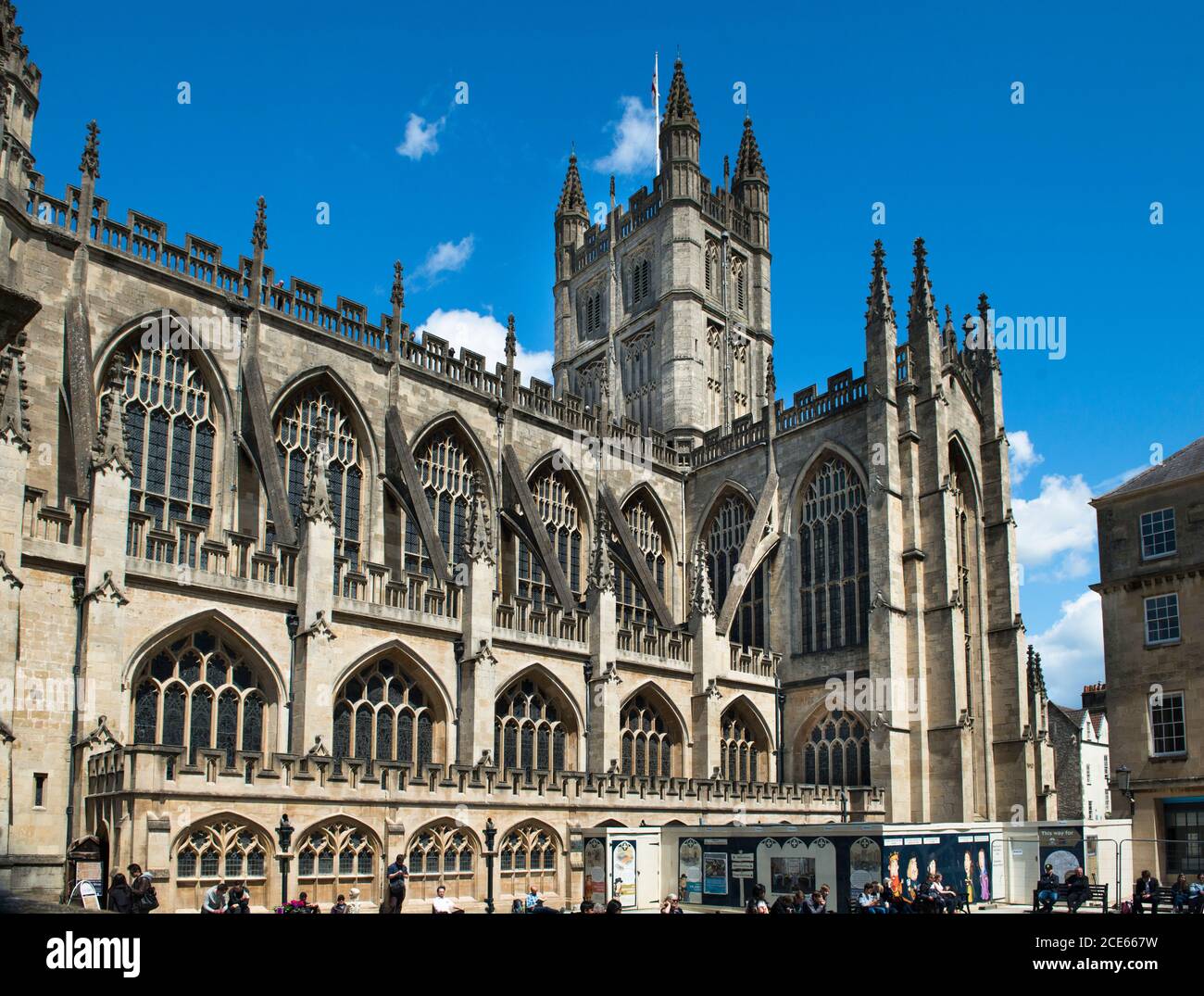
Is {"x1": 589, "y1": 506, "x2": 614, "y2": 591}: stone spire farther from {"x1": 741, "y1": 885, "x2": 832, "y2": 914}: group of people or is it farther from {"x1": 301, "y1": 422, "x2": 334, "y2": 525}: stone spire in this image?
{"x1": 741, "y1": 885, "x2": 832, "y2": 914}: group of people

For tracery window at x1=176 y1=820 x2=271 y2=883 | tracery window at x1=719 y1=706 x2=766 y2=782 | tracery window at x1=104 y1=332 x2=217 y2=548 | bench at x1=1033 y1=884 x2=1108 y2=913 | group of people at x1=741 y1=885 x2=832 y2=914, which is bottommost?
bench at x1=1033 y1=884 x2=1108 y2=913

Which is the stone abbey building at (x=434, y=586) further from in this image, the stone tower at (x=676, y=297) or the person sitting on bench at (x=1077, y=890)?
the person sitting on bench at (x=1077, y=890)

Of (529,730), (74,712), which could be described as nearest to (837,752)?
(529,730)

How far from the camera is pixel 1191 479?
102 ft

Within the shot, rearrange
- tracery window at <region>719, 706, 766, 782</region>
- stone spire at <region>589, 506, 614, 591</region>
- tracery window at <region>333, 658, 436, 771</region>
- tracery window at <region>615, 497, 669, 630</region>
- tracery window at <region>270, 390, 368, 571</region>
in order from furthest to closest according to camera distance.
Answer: tracery window at <region>615, 497, 669, 630</region>, tracery window at <region>719, 706, 766, 782</region>, stone spire at <region>589, 506, 614, 591</region>, tracery window at <region>270, 390, 368, 571</region>, tracery window at <region>333, 658, 436, 771</region>

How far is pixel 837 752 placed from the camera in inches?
1336

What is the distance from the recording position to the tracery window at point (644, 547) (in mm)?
36500

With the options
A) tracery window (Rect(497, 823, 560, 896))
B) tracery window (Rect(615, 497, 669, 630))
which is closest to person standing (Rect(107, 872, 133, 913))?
tracery window (Rect(497, 823, 560, 896))

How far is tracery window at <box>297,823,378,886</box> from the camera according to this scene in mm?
20438

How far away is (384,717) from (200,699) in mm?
4223

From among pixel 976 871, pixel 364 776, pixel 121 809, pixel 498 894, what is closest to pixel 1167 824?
pixel 976 871

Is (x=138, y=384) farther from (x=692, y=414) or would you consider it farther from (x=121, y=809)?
(x=692, y=414)

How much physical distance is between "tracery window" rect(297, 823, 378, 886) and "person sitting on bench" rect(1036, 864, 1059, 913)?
11.6 metres
